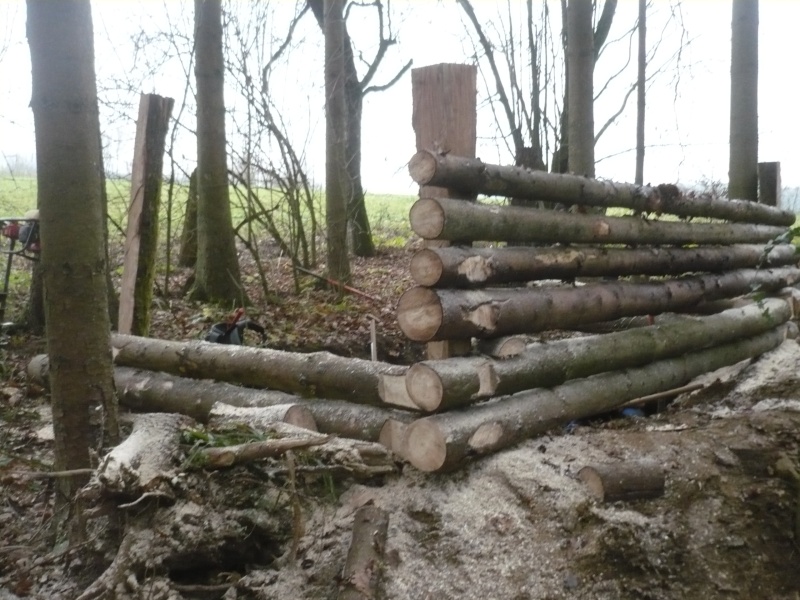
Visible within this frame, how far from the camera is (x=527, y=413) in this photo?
152 inches

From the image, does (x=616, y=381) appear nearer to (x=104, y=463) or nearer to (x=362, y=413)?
(x=362, y=413)

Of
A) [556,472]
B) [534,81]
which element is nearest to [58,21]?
[556,472]

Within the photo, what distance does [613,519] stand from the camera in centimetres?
322

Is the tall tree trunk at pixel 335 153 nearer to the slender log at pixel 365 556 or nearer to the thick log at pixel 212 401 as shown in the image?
the thick log at pixel 212 401

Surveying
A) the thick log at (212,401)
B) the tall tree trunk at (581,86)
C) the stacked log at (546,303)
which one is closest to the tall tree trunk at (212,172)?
the thick log at (212,401)

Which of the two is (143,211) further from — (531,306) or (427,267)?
(531,306)

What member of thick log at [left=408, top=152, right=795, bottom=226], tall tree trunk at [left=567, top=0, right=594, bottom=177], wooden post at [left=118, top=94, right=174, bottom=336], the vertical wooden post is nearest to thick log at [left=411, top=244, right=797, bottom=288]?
thick log at [left=408, top=152, right=795, bottom=226]

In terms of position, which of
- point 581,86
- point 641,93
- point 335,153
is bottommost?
point 335,153

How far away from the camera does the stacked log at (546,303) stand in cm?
352

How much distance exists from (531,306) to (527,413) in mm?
648

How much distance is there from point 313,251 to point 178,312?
111 inches

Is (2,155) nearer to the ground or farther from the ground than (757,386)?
farther from the ground

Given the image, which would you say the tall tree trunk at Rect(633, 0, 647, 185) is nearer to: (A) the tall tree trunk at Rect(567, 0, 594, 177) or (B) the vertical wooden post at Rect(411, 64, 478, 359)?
(A) the tall tree trunk at Rect(567, 0, 594, 177)

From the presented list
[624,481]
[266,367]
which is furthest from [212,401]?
[624,481]
